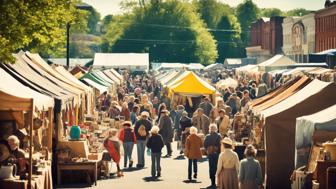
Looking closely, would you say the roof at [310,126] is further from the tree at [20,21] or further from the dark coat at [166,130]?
the dark coat at [166,130]

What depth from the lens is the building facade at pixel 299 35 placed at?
118062mm

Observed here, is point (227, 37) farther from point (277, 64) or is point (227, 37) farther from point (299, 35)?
point (277, 64)

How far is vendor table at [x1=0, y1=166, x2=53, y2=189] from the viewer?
18.8 metres

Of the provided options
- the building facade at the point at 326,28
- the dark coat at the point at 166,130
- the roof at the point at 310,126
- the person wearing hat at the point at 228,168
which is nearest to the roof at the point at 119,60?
the building facade at the point at 326,28

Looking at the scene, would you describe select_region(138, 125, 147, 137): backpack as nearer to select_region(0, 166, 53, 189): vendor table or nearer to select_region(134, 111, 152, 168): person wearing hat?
select_region(134, 111, 152, 168): person wearing hat

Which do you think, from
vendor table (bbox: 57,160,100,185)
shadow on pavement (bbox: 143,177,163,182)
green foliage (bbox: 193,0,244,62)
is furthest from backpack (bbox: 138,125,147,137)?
green foliage (bbox: 193,0,244,62)

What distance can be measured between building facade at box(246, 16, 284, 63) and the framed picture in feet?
429

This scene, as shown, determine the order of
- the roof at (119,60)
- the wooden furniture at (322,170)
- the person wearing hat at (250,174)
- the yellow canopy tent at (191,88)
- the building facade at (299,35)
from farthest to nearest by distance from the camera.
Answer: the building facade at (299,35)
the roof at (119,60)
the yellow canopy tent at (191,88)
the person wearing hat at (250,174)
the wooden furniture at (322,170)

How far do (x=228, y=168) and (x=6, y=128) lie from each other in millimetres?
4731

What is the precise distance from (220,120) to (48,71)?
5.18m

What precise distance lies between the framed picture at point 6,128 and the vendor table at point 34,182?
1.10 meters

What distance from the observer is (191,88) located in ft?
141

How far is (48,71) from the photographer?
101 feet

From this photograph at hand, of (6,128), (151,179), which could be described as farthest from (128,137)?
(6,128)
